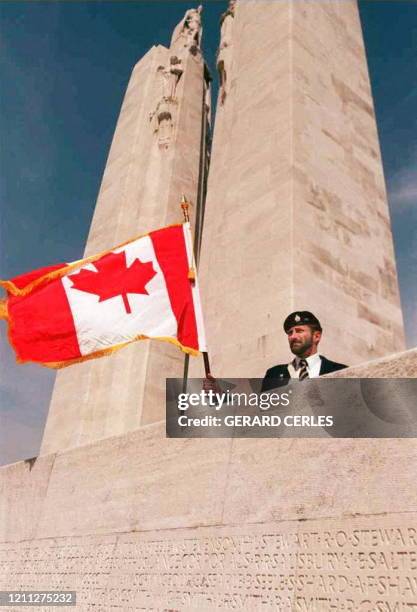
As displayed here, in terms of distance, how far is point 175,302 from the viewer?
237 inches

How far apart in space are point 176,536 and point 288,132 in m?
7.25

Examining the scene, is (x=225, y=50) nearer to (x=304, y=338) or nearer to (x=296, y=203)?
(x=296, y=203)

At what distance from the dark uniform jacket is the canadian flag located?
0.86 meters

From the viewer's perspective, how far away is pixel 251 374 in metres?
7.92

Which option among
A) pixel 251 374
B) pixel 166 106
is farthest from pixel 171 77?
pixel 251 374

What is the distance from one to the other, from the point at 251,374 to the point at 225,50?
10.0 m

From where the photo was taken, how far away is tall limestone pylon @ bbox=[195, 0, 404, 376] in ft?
27.5

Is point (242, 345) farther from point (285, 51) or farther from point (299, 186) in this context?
point (285, 51)

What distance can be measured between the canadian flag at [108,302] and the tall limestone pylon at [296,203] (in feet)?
7.33

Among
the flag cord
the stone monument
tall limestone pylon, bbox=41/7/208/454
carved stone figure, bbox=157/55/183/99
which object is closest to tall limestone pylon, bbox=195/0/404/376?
the stone monument

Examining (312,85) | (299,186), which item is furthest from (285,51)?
(299,186)

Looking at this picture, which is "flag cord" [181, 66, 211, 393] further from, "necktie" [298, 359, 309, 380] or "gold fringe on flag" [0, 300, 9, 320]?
"necktie" [298, 359, 309, 380]

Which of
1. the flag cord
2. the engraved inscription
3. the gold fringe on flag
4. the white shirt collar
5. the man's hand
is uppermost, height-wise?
→ the flag cord

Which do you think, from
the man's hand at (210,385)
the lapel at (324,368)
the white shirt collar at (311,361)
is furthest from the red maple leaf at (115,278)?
the lapel at (324,368)
